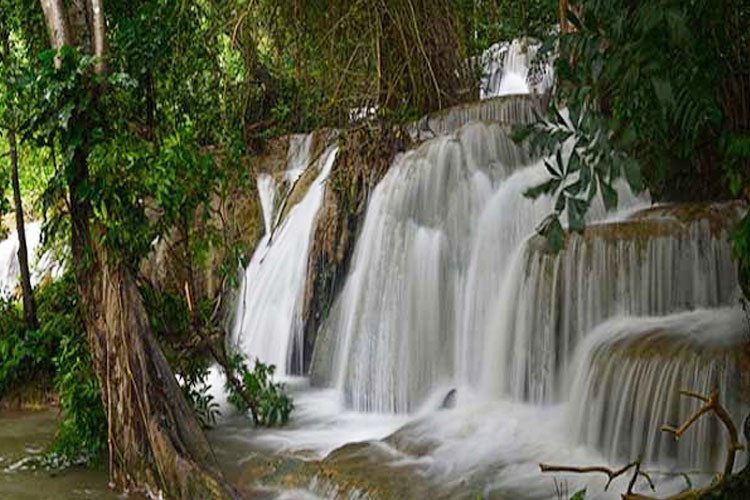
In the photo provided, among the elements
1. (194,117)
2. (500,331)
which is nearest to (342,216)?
(194,117)

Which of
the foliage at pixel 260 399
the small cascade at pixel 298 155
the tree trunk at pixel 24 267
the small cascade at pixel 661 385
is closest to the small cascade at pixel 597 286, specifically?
the small cascade at pixel 661 385

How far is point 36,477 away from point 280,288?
11.7 feet

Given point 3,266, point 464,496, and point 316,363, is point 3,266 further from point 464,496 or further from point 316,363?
point 464,496

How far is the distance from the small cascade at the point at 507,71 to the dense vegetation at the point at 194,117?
222cm

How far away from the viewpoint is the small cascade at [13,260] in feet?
41.4

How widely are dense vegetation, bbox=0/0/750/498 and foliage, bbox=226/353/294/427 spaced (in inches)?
0.7

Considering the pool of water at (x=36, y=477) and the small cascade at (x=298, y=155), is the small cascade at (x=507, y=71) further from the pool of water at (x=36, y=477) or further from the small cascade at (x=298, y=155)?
the pool of water at (x=36, y=477)

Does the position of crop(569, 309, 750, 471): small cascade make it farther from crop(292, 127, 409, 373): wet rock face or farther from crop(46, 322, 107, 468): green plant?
crop(46, 322, 107, 468): green plant

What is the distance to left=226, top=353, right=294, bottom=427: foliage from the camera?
24.2ft

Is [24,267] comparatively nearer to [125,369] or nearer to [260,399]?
[260,399]

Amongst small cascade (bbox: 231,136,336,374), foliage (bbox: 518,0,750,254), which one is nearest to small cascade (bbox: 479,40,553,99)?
small cascade (bbox: 231,136,336,374)

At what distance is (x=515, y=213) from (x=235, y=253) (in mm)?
2748

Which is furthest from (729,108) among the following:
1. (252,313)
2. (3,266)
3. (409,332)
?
(3,266)

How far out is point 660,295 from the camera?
6.59 meters
